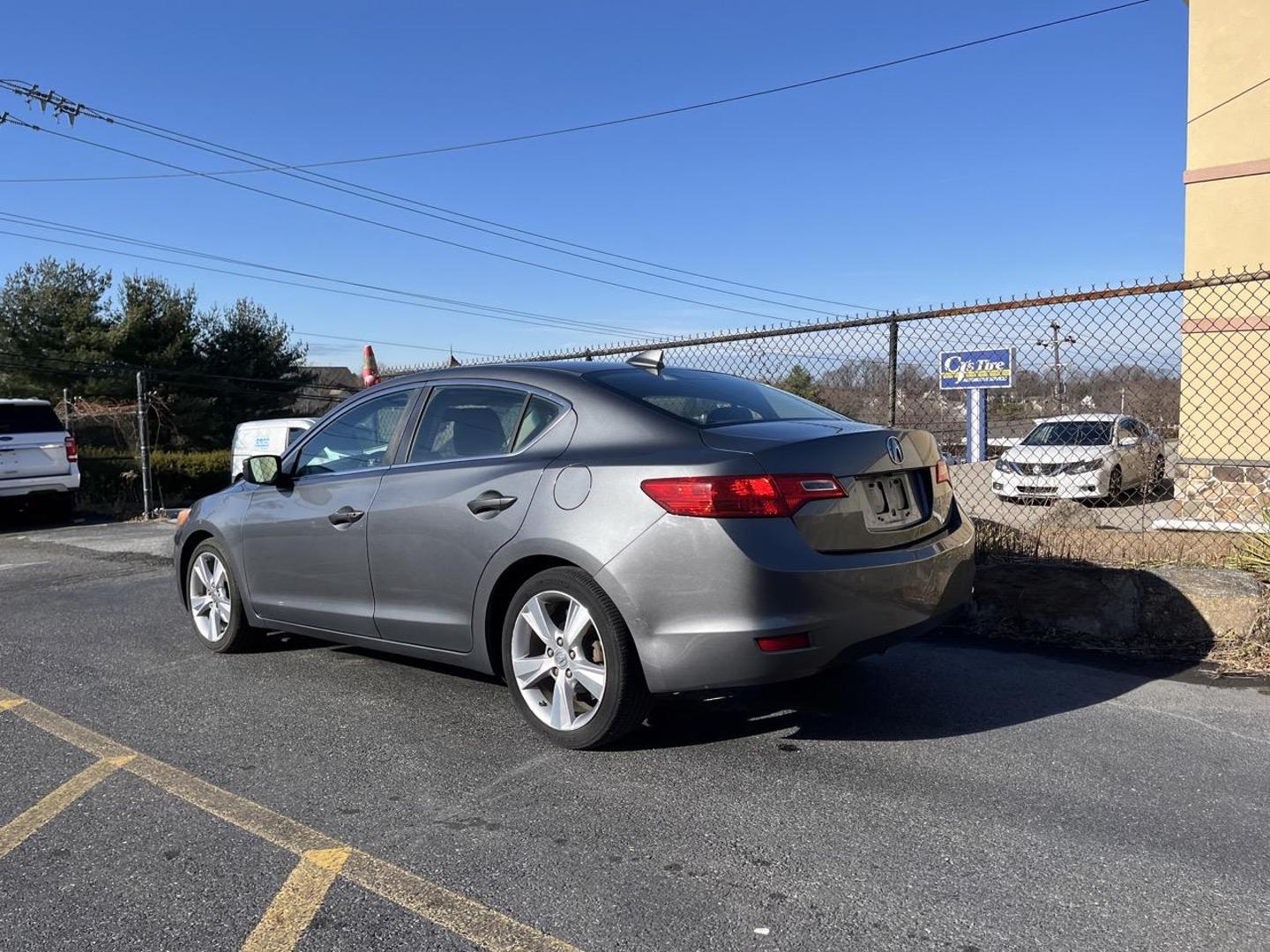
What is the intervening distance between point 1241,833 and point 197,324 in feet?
144

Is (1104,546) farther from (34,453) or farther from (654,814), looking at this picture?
(34,453)

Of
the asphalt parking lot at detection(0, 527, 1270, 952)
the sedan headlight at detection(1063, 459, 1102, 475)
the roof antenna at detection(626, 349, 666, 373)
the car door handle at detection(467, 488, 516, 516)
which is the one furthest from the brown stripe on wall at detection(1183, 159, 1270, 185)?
the car door handle at detection(467, 488, 516, 516)

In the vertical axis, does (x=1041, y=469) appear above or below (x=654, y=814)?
above

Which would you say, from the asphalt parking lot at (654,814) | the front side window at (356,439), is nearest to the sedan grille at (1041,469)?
the asphalt parking lot at (654,814)

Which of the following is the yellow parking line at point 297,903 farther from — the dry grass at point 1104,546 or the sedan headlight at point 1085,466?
the sedan headlight at point 1085,466

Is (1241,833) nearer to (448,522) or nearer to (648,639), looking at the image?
(648,639)

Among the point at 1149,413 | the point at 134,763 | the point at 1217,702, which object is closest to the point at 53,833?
the point at 134,763

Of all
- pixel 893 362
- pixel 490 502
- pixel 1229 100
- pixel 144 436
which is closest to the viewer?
pixel 490 502

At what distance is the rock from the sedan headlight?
7723 mm

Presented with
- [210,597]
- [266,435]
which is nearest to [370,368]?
[266,435]

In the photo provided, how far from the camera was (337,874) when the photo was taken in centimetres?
283

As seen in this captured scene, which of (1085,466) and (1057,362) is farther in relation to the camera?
(1085,466)

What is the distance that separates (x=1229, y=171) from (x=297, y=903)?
11.2 metres

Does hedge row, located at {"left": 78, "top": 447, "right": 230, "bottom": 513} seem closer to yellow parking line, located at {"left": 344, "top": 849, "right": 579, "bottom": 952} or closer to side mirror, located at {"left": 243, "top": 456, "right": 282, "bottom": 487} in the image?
side mirror, located at {"left": 243, "top": 456, "right": 282, "bottom": 487}
